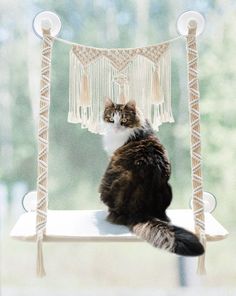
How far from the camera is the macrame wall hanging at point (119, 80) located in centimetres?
133

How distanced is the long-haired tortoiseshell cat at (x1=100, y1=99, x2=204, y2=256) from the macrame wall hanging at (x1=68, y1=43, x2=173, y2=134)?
0.26 ft

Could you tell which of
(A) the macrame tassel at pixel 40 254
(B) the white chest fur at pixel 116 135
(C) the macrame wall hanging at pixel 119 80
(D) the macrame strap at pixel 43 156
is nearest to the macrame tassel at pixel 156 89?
(C) the macrame wall hanging at pixel 119 80

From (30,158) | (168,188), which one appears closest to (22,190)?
(30,158)

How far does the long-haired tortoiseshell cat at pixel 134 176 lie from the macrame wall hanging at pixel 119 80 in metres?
0.08

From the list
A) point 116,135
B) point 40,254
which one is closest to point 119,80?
point 116,135

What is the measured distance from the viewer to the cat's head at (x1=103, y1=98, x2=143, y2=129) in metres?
1.31

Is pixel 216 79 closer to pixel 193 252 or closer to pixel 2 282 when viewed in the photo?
pixel 193 252

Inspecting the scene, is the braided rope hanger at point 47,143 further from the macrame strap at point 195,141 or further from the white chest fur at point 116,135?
the white chest fur at point 116,135

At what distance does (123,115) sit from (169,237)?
381mm

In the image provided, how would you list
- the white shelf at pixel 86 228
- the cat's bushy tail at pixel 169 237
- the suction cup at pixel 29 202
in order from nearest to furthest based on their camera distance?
1. the cat's bushy tail at pixel 169 237
2. the white shelf at pixel 86 228
3. the suction cup at pixel 29 202

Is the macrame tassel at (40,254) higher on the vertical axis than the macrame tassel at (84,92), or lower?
lower

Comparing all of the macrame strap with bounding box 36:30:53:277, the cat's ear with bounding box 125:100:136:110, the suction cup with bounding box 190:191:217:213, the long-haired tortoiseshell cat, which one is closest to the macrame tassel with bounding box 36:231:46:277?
the macrame strap with bounding box 36:30:53:277

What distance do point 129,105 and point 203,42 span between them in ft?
1.70

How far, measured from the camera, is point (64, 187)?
5.55ft
